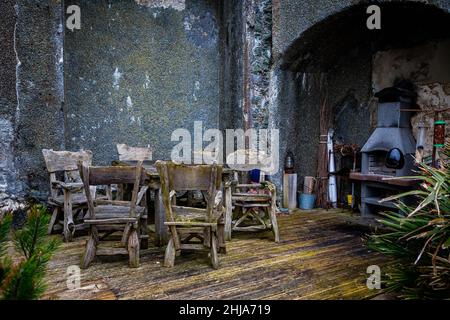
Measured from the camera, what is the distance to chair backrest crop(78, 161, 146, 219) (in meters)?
3.10

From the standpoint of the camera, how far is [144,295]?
266 cm

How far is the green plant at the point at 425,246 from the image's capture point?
2312mm

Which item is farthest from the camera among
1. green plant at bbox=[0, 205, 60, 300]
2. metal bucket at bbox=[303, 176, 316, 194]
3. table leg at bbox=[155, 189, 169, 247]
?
metal bucket at bbox=[303, 176, 316, 194]

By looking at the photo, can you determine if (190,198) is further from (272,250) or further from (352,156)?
(352,156)

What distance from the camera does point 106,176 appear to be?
3.15 meters

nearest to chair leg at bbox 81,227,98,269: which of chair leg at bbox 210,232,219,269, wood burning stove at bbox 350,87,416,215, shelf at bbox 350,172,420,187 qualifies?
chair leg at bbox 210,232,219,269

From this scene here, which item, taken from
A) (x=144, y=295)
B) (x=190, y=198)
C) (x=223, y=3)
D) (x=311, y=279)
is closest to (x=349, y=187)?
(x=190, y=198)

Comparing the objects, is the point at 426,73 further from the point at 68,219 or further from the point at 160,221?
the point at 68,219

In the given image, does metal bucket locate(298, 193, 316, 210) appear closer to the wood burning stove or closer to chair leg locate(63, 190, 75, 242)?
the wood burning stove

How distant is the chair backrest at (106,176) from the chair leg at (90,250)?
0.20m

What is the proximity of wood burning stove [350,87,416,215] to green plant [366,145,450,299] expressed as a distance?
2.31 metres

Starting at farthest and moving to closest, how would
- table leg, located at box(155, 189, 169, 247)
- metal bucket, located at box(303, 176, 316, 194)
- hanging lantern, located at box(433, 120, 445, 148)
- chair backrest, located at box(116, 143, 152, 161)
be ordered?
metal bucket, located at box(303, 176, 316, 194)
chair backrest, located at box(116, 143, 152, 161)
hanging lantern, located at box(433, 120, 445, 148)
table leg, located at box(155, 189, 169, 247)

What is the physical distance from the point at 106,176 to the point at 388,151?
4.16m
